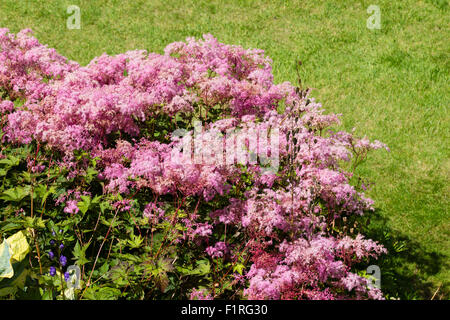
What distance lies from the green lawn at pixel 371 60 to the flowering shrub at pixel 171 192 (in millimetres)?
968

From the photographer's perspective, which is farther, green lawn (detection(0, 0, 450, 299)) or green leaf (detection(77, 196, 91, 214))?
Result: green lawn (detection(0, 0, 450, 299))

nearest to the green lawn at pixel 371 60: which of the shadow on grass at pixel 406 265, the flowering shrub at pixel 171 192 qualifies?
the shadow on grass at pixel 406 265

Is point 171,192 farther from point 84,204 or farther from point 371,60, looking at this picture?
point 371,60

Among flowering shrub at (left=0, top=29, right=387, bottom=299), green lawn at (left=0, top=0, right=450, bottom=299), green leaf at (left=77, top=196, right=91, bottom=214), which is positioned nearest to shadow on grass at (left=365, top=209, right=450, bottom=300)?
green lawn at (left=0, top=0, right=450, bottom=299)

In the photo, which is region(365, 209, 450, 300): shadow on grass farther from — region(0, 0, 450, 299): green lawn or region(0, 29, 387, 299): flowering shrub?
region(0, 29, 387, 299): flowering shrub

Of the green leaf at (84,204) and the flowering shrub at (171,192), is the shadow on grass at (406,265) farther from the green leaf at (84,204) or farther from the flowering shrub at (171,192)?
the green leaf at (84,204)

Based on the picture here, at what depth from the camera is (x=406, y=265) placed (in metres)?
4.91

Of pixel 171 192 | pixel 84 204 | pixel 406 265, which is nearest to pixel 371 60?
pixel 406 265

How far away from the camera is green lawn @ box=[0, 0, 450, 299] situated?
532 centimetres

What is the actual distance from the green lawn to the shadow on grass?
Answer: 12 mm

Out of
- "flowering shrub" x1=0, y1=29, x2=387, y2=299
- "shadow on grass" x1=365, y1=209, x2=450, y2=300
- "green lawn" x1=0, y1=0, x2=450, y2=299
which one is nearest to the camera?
"flowering shrub" x1=0, y1=29, x2=387, y2=299

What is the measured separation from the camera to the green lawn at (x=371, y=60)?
5316 mm

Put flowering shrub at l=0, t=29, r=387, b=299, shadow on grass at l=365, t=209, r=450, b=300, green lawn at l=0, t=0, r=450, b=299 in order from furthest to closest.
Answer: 1. green lawn at l=0, t=0, r=450, b=299
2. shadow on grass at l=365, t=209, r=450, b=300
3. flowering shrub at l=0, t=29, r=387, b=299

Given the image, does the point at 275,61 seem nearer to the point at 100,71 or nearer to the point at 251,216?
the point at 100,71
